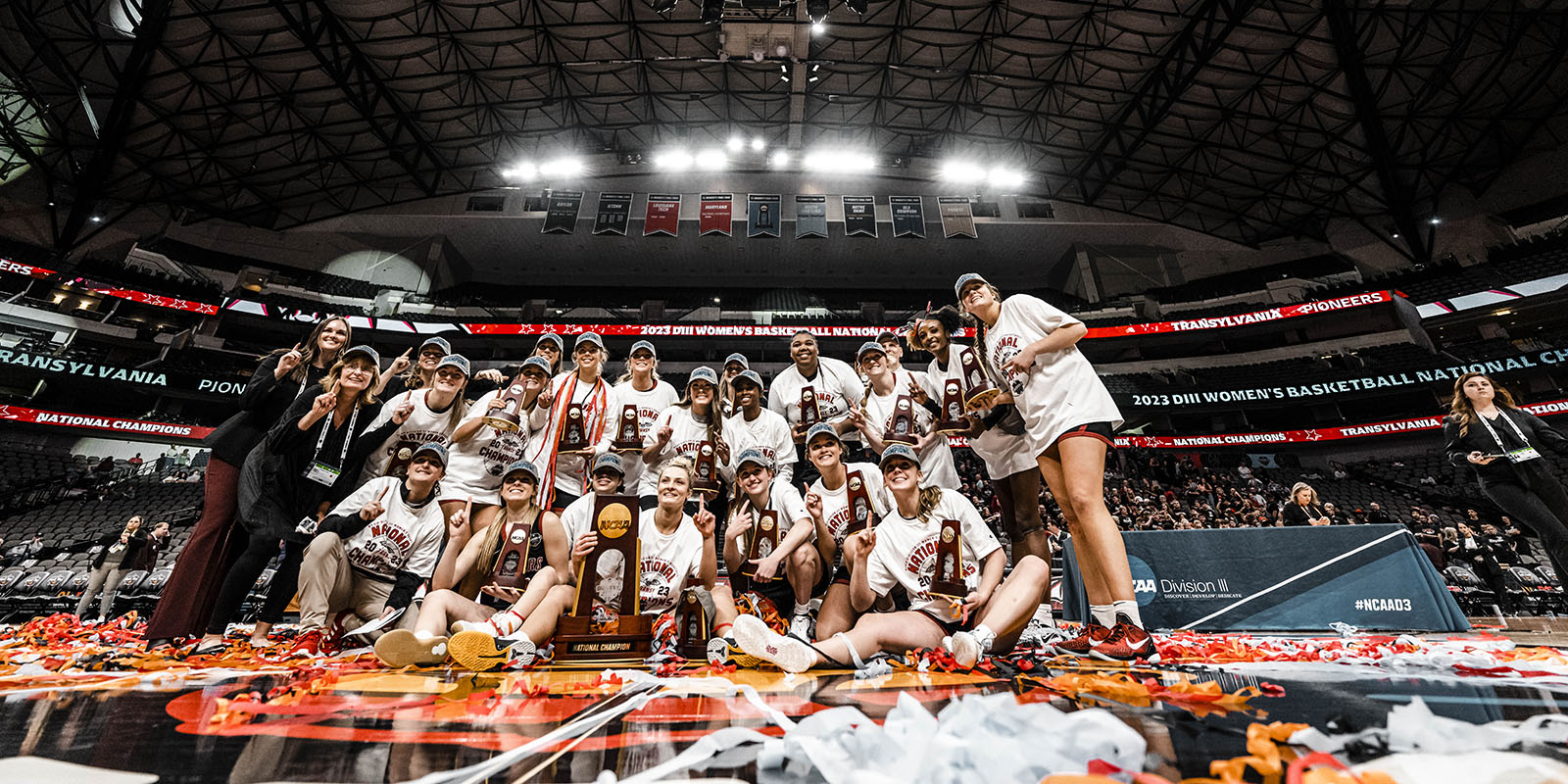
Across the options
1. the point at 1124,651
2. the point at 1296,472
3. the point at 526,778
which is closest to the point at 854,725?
the point at 526,778

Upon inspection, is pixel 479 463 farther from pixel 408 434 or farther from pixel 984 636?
pixel 984 636

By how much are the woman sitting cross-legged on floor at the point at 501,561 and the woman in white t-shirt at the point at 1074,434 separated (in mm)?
2573

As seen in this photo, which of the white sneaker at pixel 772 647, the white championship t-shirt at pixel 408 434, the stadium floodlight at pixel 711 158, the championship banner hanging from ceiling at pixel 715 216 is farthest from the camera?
the stadium floodlight at pixel 711 158

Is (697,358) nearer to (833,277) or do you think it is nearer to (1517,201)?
(833,277)

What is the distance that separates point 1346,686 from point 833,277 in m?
24.1

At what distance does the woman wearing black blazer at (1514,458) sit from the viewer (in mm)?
3836

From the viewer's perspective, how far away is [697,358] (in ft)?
76.1

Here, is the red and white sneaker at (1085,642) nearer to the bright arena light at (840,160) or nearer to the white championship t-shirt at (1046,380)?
the white championship t-shirt at (1046,380)

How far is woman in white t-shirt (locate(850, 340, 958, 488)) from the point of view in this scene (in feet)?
13.9

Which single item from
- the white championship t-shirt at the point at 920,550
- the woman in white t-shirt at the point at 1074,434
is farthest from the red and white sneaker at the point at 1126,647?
the white championship t-shirt at the point at 920,550

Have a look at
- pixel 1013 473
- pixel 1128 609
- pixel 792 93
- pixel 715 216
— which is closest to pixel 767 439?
pixel 1013 473

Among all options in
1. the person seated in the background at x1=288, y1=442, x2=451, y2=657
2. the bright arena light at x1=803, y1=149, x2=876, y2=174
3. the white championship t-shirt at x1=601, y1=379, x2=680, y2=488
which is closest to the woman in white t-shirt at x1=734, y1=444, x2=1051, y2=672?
the white championship t-shirt at x1=601, y1=379, x2=680, y2=488

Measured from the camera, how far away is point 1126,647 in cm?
250

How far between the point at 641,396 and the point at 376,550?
192 centimetres
